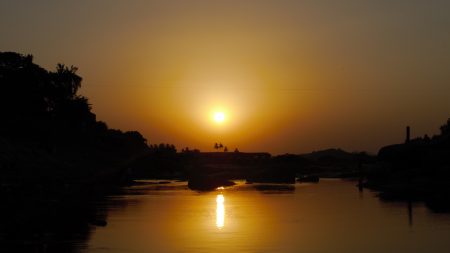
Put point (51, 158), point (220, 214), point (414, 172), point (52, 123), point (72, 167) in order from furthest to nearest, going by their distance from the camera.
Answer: point (52, 123), point (72, 167), point (51, 158), point (414, 172), point (220, 214)

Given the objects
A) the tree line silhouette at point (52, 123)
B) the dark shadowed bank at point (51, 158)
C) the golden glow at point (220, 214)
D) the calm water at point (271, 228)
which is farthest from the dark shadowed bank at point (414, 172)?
the tree line silhouette at point (52, 123)

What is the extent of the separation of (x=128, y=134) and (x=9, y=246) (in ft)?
428

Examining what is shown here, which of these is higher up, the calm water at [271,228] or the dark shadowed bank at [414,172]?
the dark shadowed bank at [414,172]

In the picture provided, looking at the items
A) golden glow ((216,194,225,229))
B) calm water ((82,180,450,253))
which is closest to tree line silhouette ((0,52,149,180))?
golden glow ((216,194,225,229))

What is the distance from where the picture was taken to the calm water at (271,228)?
30.6m

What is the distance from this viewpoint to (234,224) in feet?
129

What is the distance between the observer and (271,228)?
123 feet

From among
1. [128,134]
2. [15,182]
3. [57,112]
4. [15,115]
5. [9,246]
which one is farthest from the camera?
[128,134]

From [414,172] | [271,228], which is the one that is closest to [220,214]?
[271,228]

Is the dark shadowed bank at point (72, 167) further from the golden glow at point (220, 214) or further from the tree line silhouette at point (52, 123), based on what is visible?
the golden glow at point (220, 214)

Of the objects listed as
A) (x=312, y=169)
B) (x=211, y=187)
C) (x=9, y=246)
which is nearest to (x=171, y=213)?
(x=9, y=246)

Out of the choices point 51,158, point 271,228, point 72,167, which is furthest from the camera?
point 72,167

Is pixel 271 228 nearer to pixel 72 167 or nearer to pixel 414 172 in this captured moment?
pixel 414 172

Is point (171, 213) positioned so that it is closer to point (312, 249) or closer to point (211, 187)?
point (312, 249)
